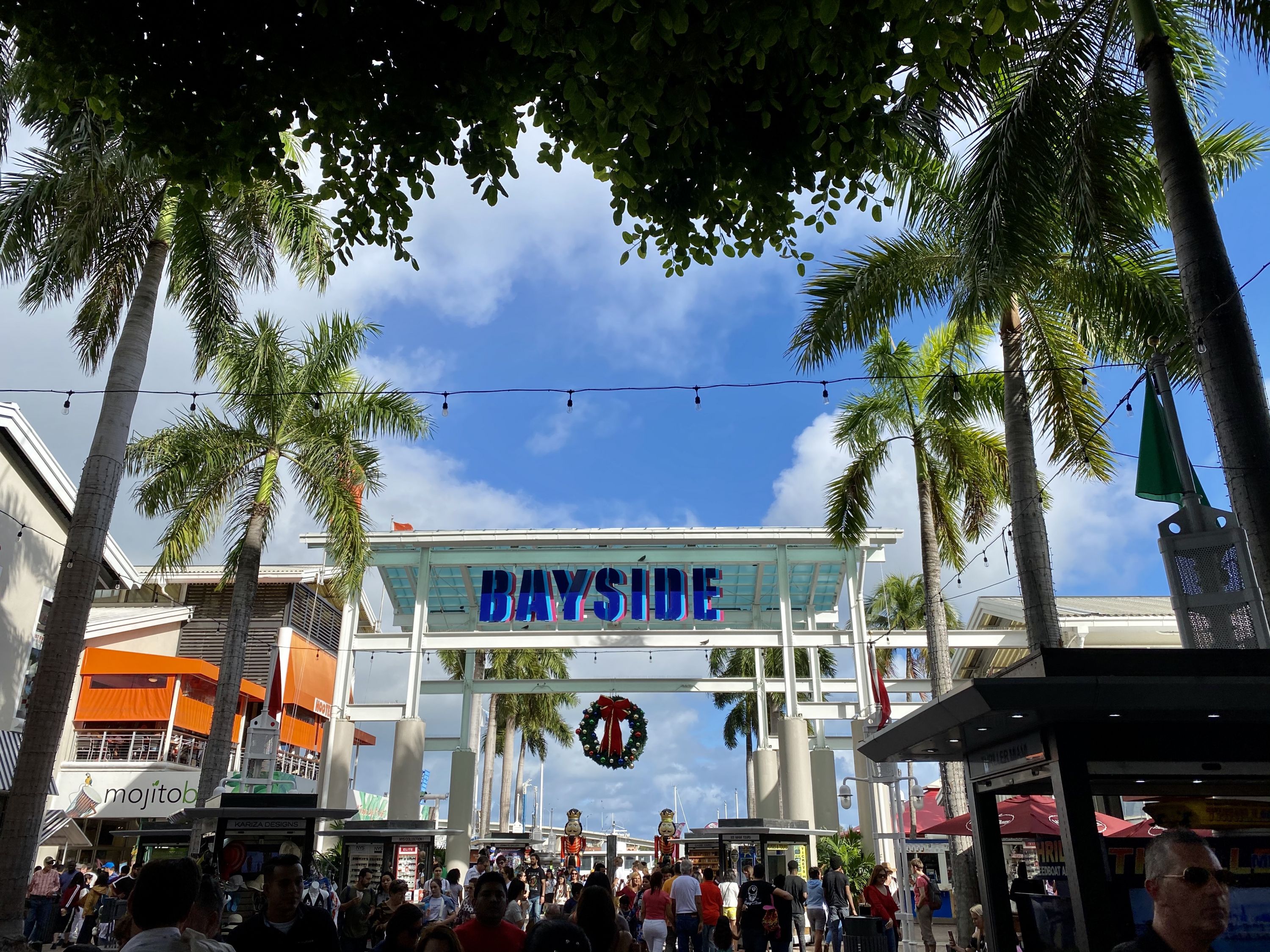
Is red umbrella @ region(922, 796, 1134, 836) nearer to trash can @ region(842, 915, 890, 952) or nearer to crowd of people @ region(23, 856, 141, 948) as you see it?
trash can @ region(842, 915, 890, 952)

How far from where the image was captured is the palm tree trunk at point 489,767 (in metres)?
43.5

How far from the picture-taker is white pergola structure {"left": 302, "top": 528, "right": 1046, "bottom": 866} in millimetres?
25203

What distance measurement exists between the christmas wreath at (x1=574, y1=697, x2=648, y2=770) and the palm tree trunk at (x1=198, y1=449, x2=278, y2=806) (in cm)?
1326

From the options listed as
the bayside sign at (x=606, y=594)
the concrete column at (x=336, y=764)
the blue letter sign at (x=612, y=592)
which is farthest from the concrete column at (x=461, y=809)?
the blue letter sign at (x=612, y=592)

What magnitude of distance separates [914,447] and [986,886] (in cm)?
1395

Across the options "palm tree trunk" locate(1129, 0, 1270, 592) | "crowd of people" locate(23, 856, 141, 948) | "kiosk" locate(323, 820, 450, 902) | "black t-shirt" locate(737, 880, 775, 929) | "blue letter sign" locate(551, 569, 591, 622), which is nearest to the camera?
"palm tree trunk" locate(1129, 0, 1270, 592)

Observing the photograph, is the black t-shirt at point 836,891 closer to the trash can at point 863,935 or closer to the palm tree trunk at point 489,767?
the trash can at point 863,935

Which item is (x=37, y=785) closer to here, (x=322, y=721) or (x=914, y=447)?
(x=914, y=447)

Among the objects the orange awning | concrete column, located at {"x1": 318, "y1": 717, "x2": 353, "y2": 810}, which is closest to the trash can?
concrete column, located at {"x1": 318, "y1": 717, "x2": 353, "y2": 810}

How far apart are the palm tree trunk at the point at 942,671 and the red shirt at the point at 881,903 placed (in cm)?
97

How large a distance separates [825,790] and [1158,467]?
18.8 metres

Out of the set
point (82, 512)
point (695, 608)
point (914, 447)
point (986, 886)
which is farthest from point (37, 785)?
point (695, 608)

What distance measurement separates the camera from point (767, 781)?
26156 millimetres

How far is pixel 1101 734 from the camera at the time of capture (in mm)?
6840
